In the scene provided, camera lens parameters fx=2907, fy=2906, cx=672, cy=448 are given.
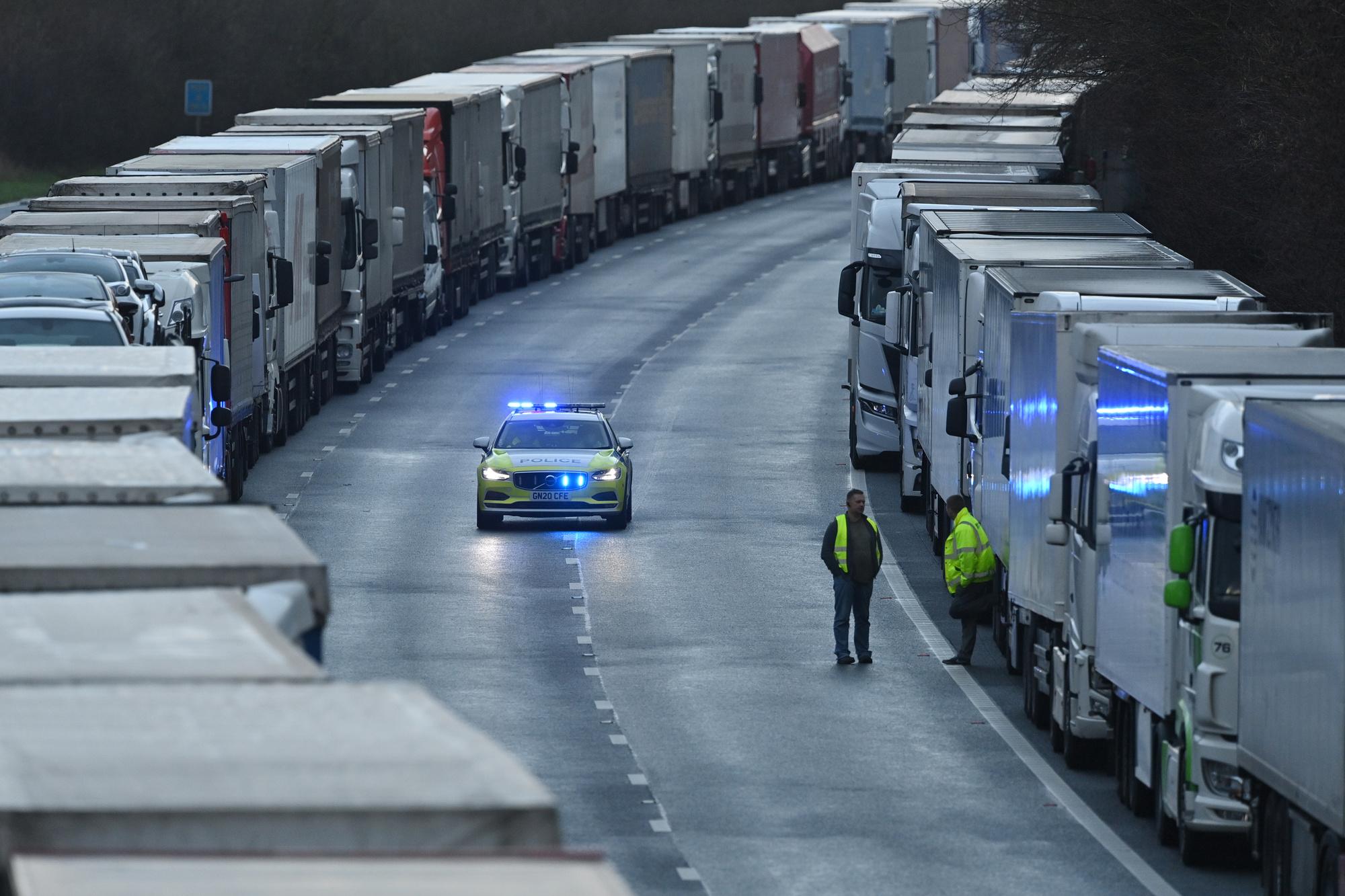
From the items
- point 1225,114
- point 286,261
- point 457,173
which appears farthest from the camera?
point 457,173

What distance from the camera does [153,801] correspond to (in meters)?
7.93

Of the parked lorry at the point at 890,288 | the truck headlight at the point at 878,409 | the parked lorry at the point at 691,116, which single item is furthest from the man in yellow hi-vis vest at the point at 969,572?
the parked lorry at the point at 691,116

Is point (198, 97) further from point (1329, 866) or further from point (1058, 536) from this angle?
point (1329, 866)

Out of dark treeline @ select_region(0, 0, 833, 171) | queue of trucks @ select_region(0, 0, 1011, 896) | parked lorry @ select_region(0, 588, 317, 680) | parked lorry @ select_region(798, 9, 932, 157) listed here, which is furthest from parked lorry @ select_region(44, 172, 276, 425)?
parked lorry @ select_region(798, 9, 932, 157)

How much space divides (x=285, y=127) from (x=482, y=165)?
8671 mm

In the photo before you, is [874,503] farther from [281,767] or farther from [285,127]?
[281,767]

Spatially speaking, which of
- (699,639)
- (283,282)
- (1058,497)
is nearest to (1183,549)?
(1058,497)

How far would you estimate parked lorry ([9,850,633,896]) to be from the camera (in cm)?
725

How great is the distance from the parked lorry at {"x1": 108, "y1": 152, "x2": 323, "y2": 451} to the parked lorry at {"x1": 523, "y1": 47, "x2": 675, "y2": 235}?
2595cm

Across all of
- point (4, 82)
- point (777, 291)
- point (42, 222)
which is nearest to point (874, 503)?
point (42, 222)

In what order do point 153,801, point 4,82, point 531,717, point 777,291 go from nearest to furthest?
1. point 153,801
2. point 531,717
3. point 777,291
4. point 4,82

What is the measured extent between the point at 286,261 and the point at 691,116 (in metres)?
36.2

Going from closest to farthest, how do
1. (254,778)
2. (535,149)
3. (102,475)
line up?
1. (254,778)
2. (102,475)
3. (535,149)

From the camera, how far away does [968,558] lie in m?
25.7
